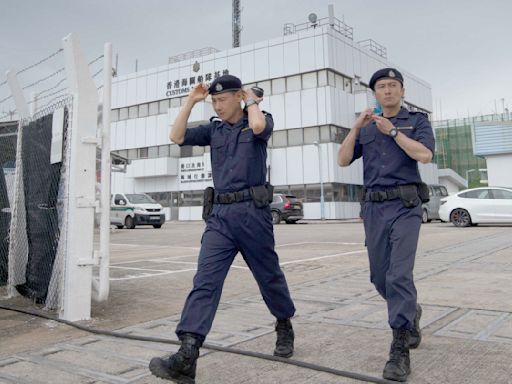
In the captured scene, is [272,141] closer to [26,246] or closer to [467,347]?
[26,246]

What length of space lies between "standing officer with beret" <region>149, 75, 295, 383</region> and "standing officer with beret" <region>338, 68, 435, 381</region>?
626mm

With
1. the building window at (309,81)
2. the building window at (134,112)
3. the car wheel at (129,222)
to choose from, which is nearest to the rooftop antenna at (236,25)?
the building window at (134,112)

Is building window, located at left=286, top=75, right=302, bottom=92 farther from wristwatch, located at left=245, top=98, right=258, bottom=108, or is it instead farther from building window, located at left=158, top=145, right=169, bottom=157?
wristwatch, located at left=245, top=98, right=258, bottom=108

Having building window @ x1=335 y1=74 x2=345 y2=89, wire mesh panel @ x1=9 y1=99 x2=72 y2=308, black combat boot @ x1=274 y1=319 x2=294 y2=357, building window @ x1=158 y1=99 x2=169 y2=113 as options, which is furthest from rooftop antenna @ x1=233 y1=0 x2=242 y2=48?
black combat boot @ x1=274 y1=319 x2=294 y2=357

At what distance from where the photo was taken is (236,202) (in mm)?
2824

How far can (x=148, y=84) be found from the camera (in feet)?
123

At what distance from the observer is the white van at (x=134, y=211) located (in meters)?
20.6

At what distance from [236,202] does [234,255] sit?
0.32 meters

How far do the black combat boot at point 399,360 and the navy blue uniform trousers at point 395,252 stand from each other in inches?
2.3

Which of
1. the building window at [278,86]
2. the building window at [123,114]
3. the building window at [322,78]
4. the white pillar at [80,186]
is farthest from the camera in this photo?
the building window at [123,114]

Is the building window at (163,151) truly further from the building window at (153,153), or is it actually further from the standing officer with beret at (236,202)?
the standing officer with beret at (236,202)

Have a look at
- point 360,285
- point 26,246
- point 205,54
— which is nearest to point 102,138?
point 26,246

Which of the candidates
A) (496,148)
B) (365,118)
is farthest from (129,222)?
(496,148)

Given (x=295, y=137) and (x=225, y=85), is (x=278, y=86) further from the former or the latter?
(x=225, y=85)
